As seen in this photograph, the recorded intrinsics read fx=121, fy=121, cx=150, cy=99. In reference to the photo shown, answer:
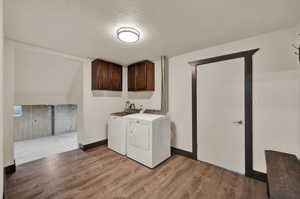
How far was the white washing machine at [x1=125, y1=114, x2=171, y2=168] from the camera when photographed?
2410 mm

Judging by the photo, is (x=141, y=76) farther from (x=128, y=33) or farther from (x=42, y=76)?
(x=42, y=76)

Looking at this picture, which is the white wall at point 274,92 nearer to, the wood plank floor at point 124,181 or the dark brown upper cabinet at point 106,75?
the wood plank floor at point 124,181

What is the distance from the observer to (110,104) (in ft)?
12.4

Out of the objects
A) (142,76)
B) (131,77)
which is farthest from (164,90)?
(131,77)

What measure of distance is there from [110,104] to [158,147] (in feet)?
6.76

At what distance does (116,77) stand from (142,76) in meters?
0.84

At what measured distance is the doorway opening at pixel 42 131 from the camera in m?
3.15

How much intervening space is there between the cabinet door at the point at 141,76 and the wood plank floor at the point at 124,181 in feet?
6.35

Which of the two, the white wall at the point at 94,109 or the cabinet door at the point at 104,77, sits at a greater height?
the cabinet door at the point at 104,77

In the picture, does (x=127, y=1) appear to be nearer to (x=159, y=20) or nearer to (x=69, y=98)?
(x=159, y=20)

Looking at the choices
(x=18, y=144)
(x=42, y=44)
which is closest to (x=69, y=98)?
(x=42, y=44)

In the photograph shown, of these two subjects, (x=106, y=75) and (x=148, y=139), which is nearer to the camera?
(x=148, y=139)

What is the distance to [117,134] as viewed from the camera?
3.11 m

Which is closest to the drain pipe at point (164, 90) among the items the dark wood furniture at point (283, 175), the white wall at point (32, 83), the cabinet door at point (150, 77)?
the cabinet door at point (150, 77)
